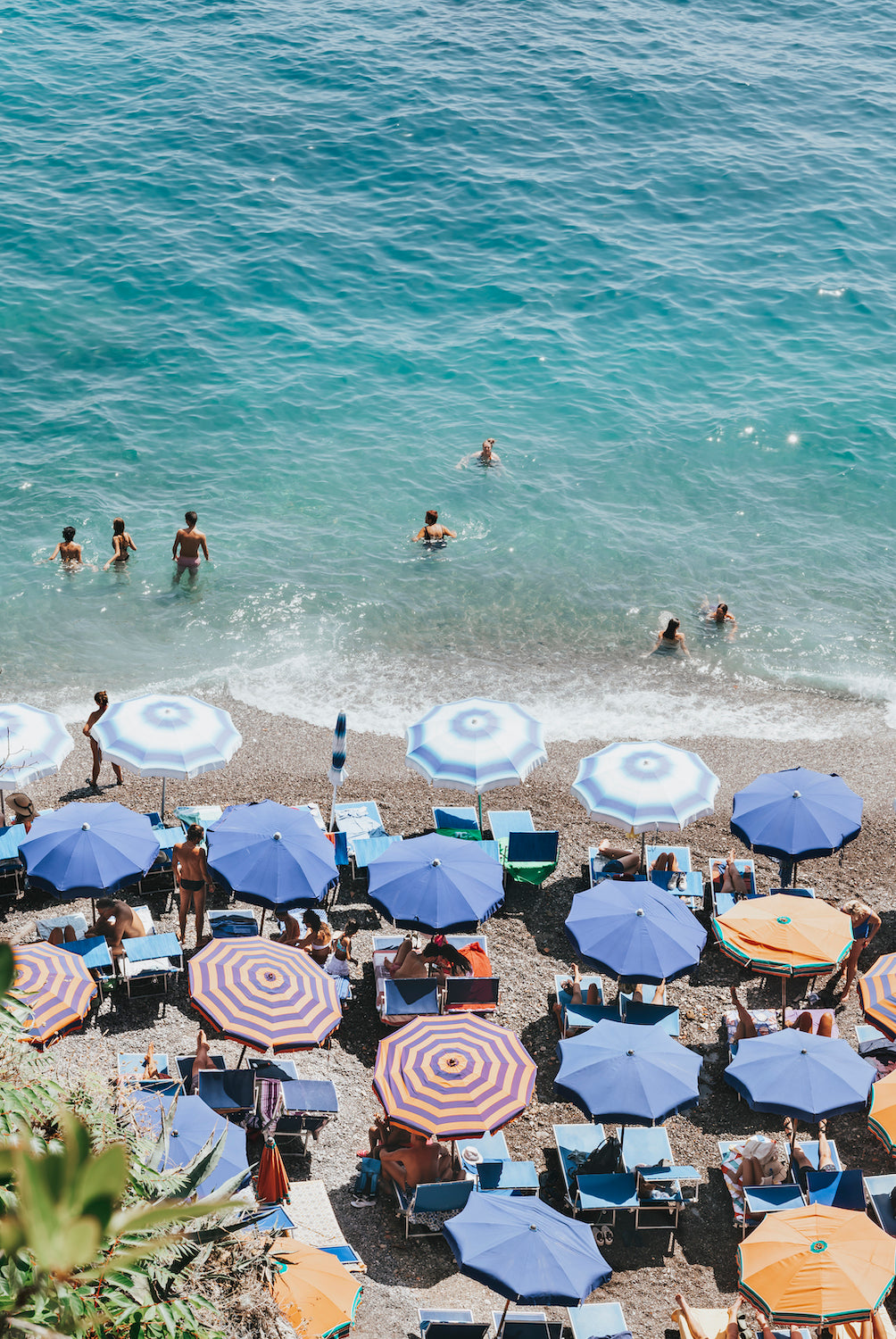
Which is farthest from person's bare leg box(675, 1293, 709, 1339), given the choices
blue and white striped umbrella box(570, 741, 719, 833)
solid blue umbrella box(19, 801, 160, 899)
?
solid blue umbrella box(19, 801, 160, 899)

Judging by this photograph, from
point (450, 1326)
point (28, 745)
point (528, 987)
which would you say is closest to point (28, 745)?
point (28, 745)

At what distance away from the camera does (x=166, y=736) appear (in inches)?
591

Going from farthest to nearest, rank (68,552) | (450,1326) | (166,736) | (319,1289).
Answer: (68,552) → (166,736) → (450,1326) → (319,1289)

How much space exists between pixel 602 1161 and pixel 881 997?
11.1 ft

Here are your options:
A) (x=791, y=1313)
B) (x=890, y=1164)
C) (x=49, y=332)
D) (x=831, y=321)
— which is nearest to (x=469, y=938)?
(x=890, y=1164)

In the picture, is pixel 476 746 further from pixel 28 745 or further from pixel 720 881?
pixel 28 745

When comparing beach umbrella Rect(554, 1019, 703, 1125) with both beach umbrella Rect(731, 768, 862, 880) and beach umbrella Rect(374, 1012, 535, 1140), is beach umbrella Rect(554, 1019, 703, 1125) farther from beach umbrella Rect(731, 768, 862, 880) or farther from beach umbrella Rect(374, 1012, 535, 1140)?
beach umbrella Rect(731, 768, 862, 880)

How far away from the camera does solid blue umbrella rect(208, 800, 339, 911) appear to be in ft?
42.9

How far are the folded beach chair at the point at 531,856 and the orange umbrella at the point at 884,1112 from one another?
5418 mm

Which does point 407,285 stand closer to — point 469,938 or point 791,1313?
point 469,938

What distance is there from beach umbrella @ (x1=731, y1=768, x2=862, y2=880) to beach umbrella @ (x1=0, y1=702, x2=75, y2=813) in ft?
28.8

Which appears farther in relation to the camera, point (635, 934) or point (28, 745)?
point (28, 745)

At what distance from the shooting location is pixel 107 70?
41375mm

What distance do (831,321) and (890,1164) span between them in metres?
27.5
